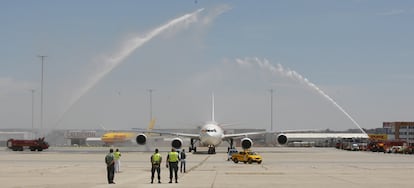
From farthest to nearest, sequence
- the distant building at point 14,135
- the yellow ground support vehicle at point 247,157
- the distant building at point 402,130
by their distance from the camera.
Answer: the distant building at point 14,135
the distant building at point 402,130
the yellow ground support vehicle at point 247,157

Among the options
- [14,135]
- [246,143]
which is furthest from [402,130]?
[14,135]

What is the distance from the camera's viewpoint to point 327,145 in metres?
153

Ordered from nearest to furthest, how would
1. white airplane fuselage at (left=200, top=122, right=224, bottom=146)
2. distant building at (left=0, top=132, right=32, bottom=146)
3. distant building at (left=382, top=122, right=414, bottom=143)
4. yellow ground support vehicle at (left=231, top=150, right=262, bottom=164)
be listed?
yellow ground support vehicle at (left=231, top=150, right=262, bottom=164) → white airplane fuselage at (left=200, top=122, right=224, bottom=146) → distant building at (left=382, top=122, right=414, bottom=143) → distant building at (left=0, top=132, right=32, bottom=146)

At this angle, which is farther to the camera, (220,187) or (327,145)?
(327,145)

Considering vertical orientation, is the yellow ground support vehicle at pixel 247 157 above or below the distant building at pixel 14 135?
above

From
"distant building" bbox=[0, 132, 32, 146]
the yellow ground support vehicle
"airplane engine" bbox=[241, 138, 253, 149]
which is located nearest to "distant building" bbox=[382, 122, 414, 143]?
"airplane engine" bbox=[241, 138, 253, 149]

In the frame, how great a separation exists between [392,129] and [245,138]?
364ft

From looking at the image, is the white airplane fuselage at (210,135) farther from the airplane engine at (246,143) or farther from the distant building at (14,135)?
the distant building at (14,135)

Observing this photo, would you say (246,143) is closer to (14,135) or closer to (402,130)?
(402,130)

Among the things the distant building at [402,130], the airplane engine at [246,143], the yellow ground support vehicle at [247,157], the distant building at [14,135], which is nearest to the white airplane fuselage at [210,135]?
the airplane engine at [246,143]

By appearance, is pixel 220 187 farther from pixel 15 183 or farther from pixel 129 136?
pixel 129 136

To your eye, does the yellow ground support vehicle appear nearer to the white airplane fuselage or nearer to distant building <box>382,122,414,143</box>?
the white airplane fuselage

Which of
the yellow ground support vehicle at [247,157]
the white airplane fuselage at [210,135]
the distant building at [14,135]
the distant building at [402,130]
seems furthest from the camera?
the distant building at [14,135]

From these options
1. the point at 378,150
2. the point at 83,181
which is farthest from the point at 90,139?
the point at 83,181
